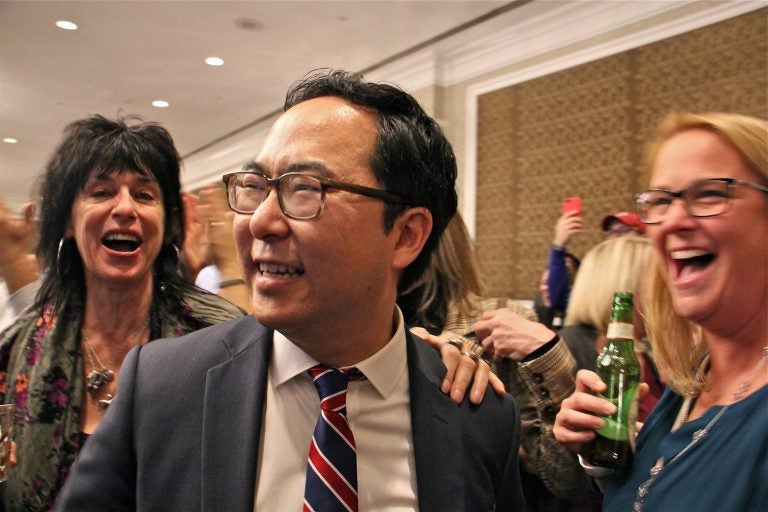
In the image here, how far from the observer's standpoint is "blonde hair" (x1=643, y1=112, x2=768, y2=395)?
1085mm

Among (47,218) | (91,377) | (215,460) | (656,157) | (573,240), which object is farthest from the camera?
(573,240)

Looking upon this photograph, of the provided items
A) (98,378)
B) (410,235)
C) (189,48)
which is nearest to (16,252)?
(98,378)

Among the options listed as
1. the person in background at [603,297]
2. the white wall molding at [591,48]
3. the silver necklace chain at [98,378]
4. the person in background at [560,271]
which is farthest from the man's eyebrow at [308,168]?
the white wall molding at [591,48]

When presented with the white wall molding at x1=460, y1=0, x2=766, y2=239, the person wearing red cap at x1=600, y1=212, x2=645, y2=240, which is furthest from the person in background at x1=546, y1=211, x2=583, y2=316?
the white wall molding at x1=460, y1=0, x2=766, y2=239

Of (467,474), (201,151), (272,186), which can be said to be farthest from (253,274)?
(201,151)

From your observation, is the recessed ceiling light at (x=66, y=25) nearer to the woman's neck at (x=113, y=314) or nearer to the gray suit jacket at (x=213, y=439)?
the woman's neck at (x=113, y=314)

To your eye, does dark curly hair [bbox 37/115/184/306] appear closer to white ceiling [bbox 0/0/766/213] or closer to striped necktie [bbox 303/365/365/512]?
striped necktie [bbox 303/365/365/512]

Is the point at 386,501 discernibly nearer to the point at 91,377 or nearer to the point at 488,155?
the point at 91,377

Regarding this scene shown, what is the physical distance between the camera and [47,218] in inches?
67.7

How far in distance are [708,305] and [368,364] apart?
64cm

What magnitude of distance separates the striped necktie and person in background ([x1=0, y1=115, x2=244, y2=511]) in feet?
2.43

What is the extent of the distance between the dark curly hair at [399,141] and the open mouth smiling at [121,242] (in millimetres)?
677

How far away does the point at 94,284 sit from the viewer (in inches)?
68.2

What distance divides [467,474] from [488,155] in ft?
16.5
